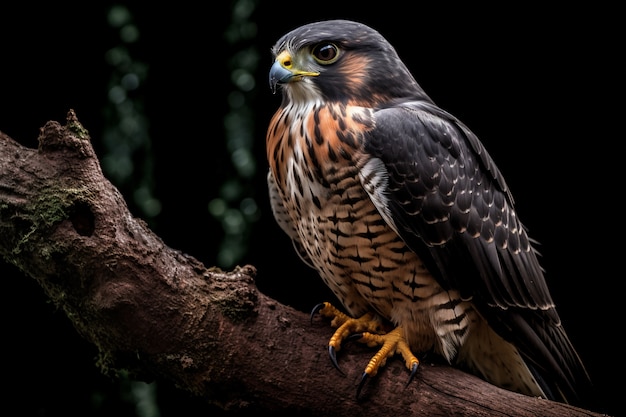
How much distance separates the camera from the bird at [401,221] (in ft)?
7.24

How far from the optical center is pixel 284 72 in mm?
2326

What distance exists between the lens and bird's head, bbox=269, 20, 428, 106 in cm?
236

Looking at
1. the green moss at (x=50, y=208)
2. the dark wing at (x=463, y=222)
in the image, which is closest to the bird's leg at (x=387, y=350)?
the dark wing at (x=463, y=222)

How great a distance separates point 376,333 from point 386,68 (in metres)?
0.94

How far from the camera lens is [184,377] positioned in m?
2.22

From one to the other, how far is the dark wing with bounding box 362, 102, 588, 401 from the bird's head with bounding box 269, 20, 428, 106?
0.12 m

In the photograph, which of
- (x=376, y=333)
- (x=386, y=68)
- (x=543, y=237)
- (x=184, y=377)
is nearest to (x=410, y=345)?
(x=376, y=333)

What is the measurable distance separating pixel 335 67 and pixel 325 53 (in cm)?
6

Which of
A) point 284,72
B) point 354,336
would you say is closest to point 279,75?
point 284,72

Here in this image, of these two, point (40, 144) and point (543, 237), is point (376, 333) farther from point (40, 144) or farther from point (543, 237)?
point (543, 237)

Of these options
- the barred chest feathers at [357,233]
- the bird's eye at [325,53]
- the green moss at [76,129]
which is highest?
the bird's eye at [325,53]

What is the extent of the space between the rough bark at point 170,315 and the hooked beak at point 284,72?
64cm

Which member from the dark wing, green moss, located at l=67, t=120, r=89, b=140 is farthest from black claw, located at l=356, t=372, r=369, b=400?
green moss, located at l=67, t=120, r=89, b=140

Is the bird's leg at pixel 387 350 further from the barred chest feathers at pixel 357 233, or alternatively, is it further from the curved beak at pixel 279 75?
the curved beak at pixel 279 75
